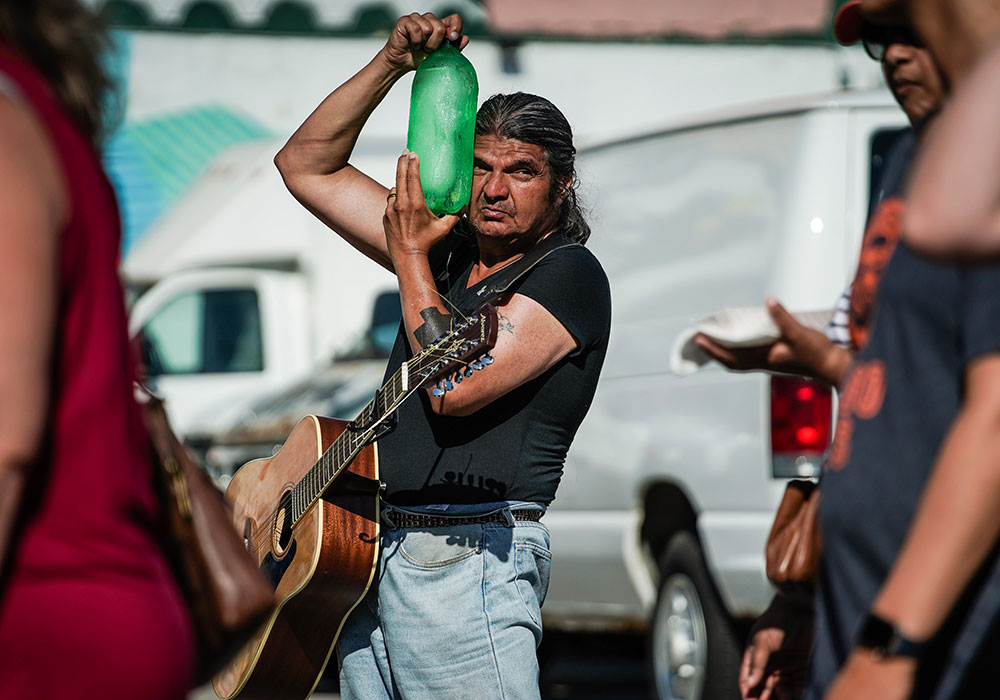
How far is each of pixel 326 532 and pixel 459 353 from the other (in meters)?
0.51

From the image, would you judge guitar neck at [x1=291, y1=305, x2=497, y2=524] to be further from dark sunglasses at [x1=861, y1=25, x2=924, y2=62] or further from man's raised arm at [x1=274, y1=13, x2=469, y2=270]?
dark sunglasses at [x1=861, y1=25, x2=924, y2=62]

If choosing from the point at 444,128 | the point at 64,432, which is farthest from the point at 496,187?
the point at 64,432

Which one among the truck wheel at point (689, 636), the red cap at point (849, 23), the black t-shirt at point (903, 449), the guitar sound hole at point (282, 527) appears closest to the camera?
the black t-shirt at point (903, 449)

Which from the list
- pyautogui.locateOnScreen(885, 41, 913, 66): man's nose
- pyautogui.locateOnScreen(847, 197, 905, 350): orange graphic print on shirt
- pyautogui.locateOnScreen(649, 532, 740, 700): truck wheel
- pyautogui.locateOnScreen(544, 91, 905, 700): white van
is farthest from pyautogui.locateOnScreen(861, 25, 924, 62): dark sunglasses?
pyautogui.locateOnScreen(649, 532, 740, 700): truck wheel

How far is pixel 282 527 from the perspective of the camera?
Answer: 3062mm

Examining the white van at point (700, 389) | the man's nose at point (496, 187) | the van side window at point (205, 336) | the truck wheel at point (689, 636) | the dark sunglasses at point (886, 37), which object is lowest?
the van side window at point (205, 336)

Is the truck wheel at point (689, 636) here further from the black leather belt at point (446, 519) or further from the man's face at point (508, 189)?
the man's face at point (508, 189)

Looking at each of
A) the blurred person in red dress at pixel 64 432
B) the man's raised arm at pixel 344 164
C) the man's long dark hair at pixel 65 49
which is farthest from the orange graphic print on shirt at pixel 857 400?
the man's raised arm at pixel 344 164

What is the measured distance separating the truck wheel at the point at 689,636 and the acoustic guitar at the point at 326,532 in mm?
2437

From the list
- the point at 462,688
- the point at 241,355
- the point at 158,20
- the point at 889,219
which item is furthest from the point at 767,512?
the point at 158,20

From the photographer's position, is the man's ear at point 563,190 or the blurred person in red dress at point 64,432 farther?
the man's ear at point 563,190

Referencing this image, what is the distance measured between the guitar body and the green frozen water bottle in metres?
0.54

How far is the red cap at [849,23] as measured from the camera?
194cm

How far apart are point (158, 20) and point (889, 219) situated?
9.93 metres
